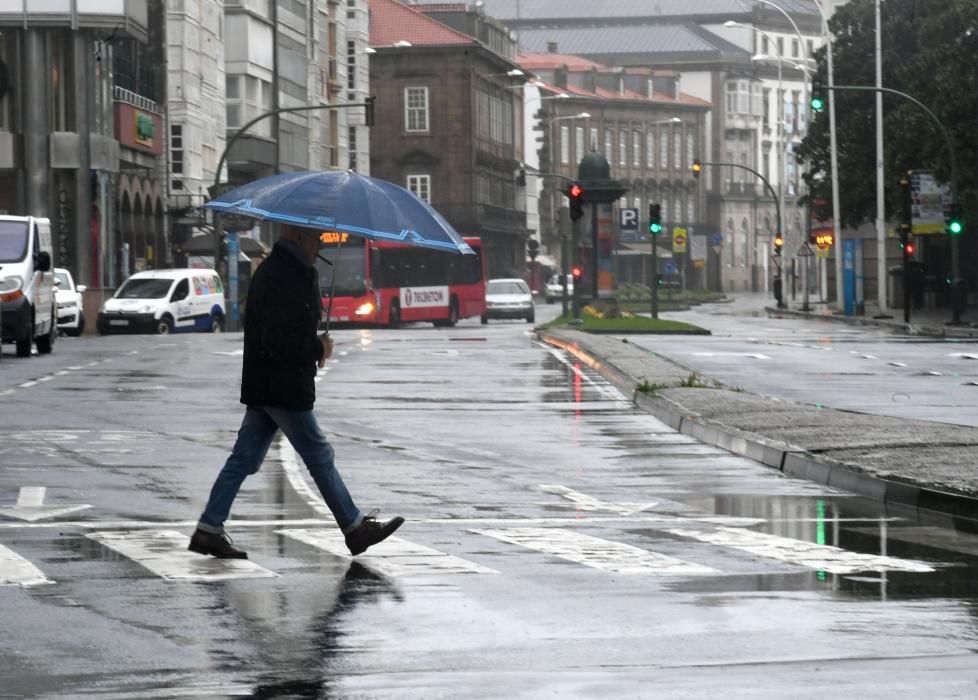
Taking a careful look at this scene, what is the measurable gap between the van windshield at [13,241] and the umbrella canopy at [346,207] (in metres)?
23.5

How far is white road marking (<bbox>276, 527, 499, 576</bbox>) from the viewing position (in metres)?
11.2

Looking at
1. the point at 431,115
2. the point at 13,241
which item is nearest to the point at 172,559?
the point at 13,241

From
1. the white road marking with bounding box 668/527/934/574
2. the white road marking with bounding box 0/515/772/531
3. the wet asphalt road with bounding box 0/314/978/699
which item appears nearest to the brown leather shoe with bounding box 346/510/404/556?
the wet asphalt road with bounding box 0/314/978/699

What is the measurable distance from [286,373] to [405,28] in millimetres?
115997

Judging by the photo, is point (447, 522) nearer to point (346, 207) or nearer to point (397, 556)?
point (397, 556)

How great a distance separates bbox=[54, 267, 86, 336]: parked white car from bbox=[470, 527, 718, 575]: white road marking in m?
41.5

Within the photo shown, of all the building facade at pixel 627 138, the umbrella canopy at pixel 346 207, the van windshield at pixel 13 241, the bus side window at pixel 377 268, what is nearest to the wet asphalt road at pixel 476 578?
the umbrella canopy at pixel 346 207

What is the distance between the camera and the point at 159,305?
5628cm

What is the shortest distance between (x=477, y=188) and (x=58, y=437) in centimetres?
10677

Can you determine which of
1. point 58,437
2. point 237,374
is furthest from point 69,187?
point 58,437

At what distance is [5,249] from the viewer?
36781 millimetres

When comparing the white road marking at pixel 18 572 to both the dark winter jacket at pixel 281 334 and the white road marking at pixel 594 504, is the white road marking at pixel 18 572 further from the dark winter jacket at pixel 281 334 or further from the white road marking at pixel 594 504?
the white road marking at pixel 594 504

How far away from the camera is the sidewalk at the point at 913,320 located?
186ft

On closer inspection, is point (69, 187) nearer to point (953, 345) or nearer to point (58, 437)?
point (953, 345)
